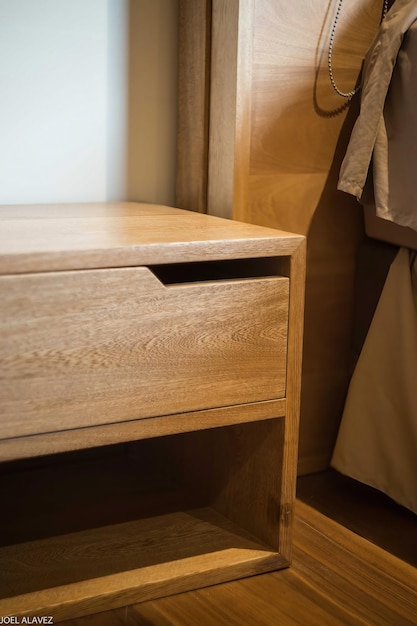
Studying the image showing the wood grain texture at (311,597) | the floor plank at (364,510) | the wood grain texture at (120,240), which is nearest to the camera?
the wood grain texture at (120,240)

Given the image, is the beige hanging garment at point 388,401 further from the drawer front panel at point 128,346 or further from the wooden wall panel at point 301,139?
the drawer front panel at point 128,346

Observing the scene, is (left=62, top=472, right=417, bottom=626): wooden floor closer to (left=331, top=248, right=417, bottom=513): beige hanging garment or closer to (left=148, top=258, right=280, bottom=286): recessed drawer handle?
(left=331, top=248, right=417, bottom=513): beige hanging garment

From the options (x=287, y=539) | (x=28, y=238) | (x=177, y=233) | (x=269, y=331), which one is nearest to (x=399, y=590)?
(x=287, y=539)

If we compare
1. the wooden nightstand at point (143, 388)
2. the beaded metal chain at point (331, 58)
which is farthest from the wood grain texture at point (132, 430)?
the beaded metal chain at point (331, 58)

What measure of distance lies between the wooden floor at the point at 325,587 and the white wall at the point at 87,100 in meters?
→ 0.58

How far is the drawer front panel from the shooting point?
2.82 ft

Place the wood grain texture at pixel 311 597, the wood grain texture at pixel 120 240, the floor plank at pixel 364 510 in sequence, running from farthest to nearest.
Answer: the floor plank at pixel 364 510, the wood grain texture at pixel 311 597, the wood grain texture at pixel 120 240

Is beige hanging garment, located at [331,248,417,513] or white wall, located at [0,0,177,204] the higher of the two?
white wall, located at [0,0,177,204]

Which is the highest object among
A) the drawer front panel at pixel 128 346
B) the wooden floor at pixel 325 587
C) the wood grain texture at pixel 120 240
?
the wood grain texture at pixel 120 240

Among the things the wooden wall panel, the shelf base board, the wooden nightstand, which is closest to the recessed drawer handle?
the wooden nightstand

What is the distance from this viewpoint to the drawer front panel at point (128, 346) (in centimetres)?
86

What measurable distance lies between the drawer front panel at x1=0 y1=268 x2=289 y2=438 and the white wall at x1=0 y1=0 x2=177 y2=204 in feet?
1.43

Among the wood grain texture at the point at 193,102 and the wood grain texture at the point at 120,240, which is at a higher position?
the wood grain texture at the point at 193,102

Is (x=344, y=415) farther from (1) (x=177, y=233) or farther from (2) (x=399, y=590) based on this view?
(1) (x=177, y=233)
